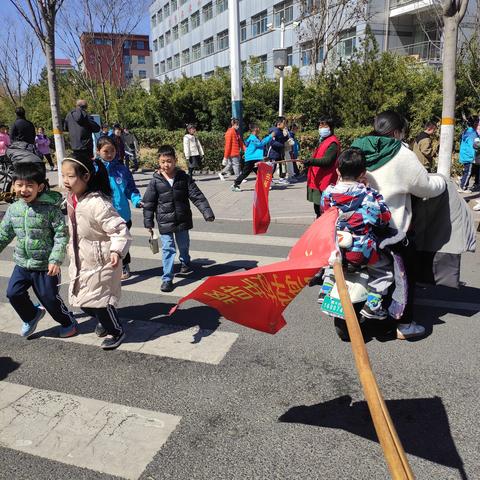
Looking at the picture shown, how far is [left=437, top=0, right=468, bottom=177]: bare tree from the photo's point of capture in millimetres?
7492

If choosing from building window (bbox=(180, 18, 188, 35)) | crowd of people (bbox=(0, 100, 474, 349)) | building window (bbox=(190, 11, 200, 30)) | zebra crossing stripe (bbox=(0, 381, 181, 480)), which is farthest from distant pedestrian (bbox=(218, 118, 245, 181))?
building window (bbox=(180, 18, 188, 35))

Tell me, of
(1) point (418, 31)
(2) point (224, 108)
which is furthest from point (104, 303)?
(1) point (418, 31)

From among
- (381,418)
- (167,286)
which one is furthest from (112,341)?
(381,418)

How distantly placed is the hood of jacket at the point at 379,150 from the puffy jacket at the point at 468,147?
7.51m

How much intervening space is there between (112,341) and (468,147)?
29.7 feet

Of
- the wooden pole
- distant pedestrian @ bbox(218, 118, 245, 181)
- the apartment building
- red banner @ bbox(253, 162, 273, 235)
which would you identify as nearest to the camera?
A: the wooden pole

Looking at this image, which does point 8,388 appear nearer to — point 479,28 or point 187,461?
point 187,461

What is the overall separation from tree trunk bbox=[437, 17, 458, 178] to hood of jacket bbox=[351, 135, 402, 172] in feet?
16.4

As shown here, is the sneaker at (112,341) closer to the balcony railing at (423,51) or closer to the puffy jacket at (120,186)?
the puffy jacket at (120,186)

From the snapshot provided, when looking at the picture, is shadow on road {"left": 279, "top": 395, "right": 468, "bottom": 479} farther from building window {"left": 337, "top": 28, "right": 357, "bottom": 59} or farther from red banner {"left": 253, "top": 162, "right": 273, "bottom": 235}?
building window {"left": 337, "top": 28, "right": 357, "bottom": 59}

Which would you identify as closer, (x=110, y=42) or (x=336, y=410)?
(x=336, y=410)

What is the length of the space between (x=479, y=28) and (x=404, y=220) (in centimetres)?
1439

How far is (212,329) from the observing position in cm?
398

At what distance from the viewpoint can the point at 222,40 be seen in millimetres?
42938
